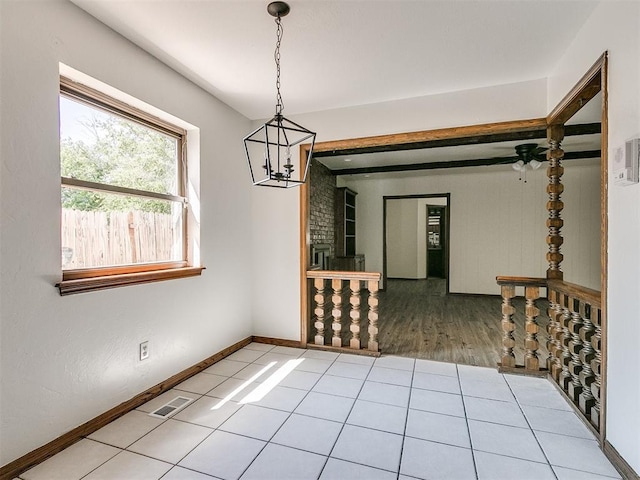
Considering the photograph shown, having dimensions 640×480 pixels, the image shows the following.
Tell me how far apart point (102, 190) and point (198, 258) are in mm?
972

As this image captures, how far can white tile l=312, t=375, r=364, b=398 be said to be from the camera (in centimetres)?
245

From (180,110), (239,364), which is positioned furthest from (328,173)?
(239,364)

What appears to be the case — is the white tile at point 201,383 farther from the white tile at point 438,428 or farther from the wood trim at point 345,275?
the white tile at point 438,428

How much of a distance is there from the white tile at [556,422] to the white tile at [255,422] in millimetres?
1603

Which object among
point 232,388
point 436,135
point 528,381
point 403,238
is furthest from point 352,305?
point 403,238

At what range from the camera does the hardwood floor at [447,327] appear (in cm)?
331

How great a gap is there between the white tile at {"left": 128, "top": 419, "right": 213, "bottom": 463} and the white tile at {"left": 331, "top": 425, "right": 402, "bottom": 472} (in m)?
0.81

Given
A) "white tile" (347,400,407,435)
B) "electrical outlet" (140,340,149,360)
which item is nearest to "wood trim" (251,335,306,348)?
"white tile" (347,400,407,435)

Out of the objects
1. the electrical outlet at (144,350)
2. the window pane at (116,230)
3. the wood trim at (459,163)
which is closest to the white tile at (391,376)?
the electrical outlet at (144,350)

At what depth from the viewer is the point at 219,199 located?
3148 millimetres

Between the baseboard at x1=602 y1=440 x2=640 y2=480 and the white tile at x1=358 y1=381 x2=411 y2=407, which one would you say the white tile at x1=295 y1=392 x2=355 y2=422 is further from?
the baseboard at x1=602 y1=440 x2=640 y2=480

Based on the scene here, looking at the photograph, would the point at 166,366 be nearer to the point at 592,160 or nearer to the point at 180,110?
the point at 180,110

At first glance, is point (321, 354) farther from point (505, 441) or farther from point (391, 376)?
point (505, 441)

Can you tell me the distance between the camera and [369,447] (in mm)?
1803
